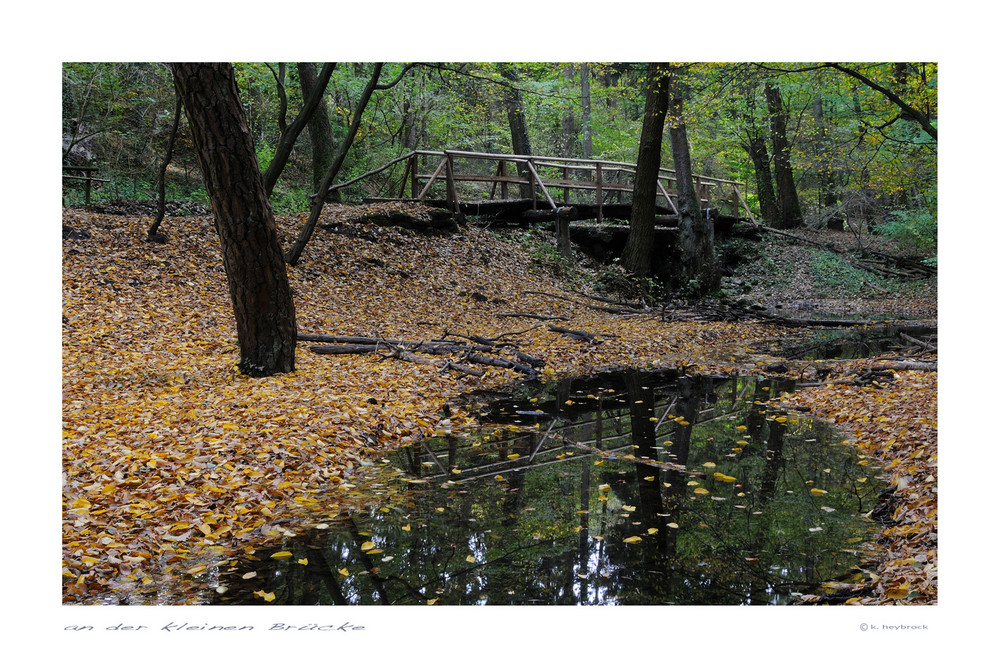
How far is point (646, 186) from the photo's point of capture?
14102 mm

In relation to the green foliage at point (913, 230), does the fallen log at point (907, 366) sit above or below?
below

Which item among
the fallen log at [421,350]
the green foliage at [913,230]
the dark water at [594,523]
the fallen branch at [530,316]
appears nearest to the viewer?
the dark water at [594,523]

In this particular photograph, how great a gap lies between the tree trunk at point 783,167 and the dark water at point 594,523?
48.2 ft

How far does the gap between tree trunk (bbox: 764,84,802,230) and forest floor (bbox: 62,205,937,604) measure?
5766mm

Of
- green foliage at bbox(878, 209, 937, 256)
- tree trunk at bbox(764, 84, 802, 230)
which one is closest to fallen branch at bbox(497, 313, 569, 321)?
green foliage at bbox(878, 209, 937, 256)

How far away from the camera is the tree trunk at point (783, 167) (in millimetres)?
17641

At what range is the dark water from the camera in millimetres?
3127

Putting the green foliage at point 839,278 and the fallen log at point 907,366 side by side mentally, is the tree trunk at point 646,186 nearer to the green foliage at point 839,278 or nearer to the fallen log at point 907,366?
the green foliage at point 839,278

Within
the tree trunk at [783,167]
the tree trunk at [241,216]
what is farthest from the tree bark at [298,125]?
the tree trunk at [783,167]

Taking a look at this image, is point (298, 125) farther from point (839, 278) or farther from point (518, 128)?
point (839, 278)

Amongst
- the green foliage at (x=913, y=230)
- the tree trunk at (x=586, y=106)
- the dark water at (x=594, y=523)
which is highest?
the tree trunk at (x=586, y=106)

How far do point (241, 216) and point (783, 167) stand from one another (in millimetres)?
17871

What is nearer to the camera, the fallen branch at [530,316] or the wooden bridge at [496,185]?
the fallen branch at [530,316]

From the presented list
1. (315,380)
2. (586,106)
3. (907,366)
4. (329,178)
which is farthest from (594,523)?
(586,106)
